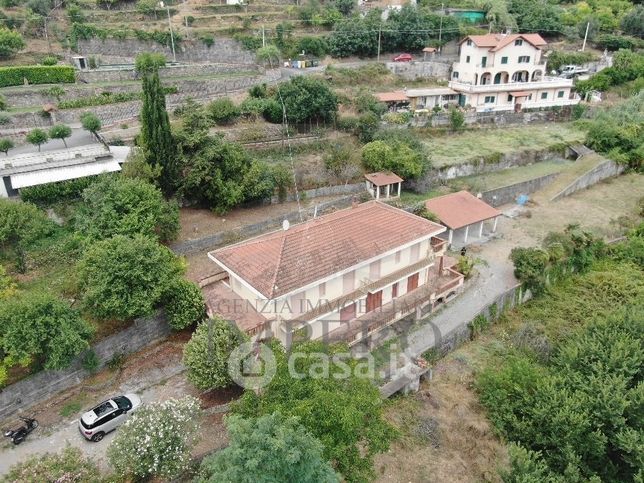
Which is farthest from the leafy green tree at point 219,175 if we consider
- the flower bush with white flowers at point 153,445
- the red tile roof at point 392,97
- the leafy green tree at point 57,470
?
the red tile roof at point 392,97

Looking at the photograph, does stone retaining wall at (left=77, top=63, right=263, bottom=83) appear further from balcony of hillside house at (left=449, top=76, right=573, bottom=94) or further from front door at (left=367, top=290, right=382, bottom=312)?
front door at (left=367, top=290, right=382, bottom=312)

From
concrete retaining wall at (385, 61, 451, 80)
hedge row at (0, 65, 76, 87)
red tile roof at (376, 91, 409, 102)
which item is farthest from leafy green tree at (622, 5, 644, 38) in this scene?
hedge row at (0, 65, 76, 87)

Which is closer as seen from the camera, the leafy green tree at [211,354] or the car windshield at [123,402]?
the leafy green tree at [211,354]

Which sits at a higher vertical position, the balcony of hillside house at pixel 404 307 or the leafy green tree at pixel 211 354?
the leafy green tree at pixel 211 354

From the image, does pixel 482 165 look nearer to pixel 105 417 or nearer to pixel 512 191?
pixel 512 191

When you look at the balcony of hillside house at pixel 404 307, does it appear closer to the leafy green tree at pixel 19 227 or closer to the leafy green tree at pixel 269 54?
the leafy green tree at pixel 19 227

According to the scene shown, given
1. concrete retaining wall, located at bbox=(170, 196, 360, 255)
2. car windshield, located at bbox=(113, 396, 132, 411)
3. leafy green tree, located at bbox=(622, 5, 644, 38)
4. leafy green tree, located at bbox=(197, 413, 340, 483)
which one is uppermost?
leafy green tree, located at bbox=(622, 5, 644, 38)
